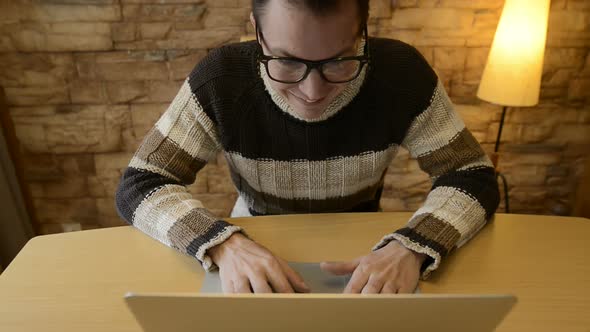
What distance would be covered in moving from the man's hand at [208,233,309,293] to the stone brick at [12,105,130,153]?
1.20 meters

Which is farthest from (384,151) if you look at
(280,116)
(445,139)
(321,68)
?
(321,68)

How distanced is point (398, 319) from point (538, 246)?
0.48 m

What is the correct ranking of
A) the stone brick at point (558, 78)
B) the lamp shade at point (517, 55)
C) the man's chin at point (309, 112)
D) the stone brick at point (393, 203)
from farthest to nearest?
the stone brick at point (393, 203)
the stone brick at point (558, 78)
the lamp shade at point (517, 55)
the man's chin at point (309, 112)

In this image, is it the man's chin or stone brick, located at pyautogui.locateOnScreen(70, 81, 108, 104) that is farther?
stone brick, located at pyautogui.locateOnScreen(70, 81, 108, 104)

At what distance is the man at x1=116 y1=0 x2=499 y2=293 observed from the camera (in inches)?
31.8

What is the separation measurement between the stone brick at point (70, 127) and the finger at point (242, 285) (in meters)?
1.25

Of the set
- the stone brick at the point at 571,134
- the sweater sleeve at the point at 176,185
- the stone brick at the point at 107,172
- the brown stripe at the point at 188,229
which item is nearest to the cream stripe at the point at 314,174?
the sweater sleeve at the point at 176,185

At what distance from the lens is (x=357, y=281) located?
30.9 inches

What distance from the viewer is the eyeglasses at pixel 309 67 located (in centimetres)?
81

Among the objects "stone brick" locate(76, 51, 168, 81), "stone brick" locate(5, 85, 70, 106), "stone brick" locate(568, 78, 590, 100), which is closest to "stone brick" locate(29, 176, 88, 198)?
"stone brick" locate(5, 85, 70, 106)

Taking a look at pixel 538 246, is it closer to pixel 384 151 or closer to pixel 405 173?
pixel 384 151

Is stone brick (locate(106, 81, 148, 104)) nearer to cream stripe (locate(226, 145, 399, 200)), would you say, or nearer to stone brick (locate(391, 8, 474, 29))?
cream stripe (locate(226, 145, 399, 200))

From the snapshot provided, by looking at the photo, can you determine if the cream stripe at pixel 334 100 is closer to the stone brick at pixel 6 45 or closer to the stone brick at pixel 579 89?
the stone brick at pixel 6 45

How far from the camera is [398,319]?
1.91 feet
